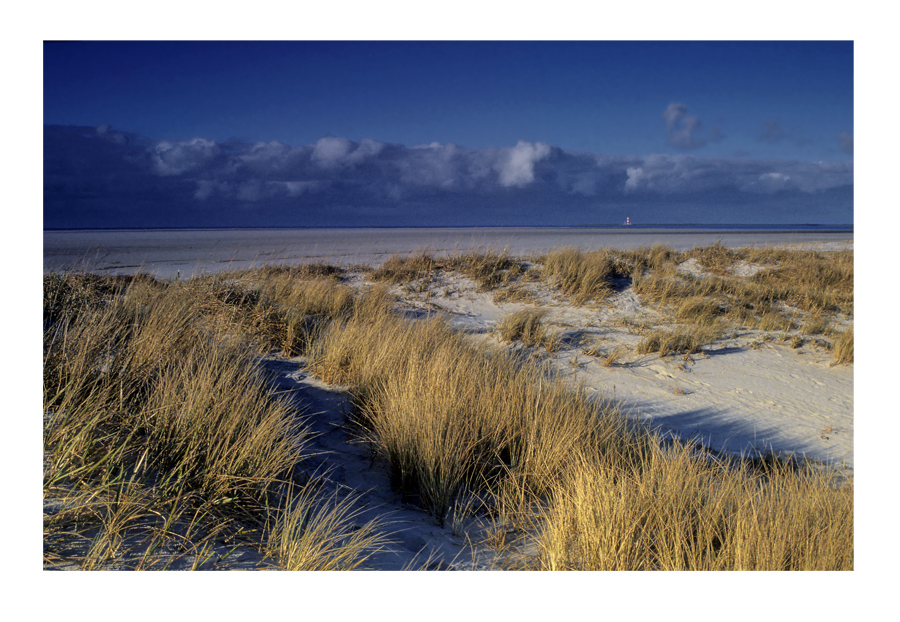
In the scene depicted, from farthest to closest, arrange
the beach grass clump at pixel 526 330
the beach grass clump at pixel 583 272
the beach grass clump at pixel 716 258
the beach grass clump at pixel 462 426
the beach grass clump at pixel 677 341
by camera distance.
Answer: the beach grass clump at pixel 716 258
the beach grass clump at pixel 583 272
the beach grass clump at pixel 526 330
the beach grass clump at pixel 677 341
the beach grass clump at pixel 462 426

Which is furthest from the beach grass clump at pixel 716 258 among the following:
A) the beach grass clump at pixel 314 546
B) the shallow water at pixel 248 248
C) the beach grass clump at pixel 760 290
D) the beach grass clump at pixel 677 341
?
the beach grass clump at pixel 314 546

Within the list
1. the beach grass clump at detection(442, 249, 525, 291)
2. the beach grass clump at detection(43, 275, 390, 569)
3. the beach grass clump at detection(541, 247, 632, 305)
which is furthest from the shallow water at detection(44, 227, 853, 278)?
the beach grass clump at detection(541, 247, 632, 305)

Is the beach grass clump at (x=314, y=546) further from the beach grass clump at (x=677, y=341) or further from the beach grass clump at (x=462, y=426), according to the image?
the beach grass clump at (x=677, y=341)

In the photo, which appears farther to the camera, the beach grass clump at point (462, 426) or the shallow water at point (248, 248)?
the shallow water at point (248, 248)

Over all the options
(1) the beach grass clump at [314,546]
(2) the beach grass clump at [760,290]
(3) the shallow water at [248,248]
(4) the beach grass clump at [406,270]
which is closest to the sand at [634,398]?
(1) the beach grass clump at [314,546]

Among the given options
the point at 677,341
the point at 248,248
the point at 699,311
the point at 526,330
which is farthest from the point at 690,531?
the point at 248,248

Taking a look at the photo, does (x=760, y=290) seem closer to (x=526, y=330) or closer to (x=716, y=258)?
(x=716, y=258)

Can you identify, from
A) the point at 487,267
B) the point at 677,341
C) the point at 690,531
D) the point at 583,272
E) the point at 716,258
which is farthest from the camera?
the point at 716,258

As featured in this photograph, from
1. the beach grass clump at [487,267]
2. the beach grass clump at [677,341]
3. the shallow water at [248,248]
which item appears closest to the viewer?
the beach grass clump at [677,341]

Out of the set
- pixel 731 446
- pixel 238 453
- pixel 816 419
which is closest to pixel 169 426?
pixel 238 453

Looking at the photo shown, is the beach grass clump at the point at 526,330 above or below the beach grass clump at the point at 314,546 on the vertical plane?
above

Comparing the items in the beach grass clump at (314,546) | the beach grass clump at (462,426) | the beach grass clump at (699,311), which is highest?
the beach grass clump at (699,311)

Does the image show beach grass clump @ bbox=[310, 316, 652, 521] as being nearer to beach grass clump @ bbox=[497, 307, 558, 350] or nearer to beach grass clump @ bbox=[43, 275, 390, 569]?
beach grass clump @ bbox=[43, 275, 390, 569]
